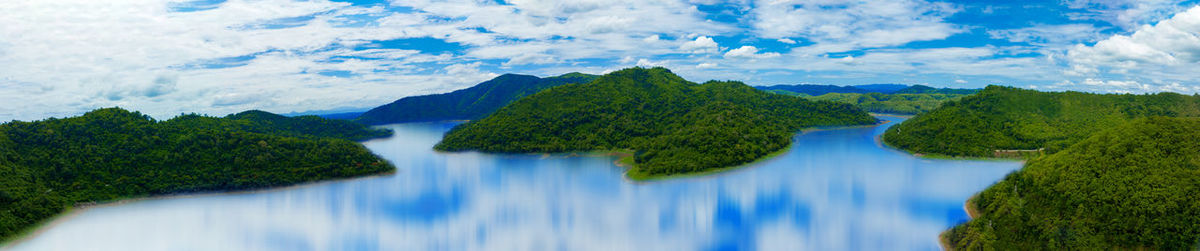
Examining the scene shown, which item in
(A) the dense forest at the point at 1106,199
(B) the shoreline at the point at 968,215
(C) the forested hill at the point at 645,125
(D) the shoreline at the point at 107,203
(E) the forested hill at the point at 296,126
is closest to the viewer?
(A) the dense forest at the point at 1106,199

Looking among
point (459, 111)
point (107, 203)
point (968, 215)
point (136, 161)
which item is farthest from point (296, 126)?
point (968, 215)

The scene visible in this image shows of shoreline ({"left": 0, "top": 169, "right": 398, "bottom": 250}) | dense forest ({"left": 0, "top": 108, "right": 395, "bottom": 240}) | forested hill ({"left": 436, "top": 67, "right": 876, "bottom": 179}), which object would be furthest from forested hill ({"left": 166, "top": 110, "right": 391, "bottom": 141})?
forested hill ({"left": 436, "top": 67, "right": 876, "bottom": 179})

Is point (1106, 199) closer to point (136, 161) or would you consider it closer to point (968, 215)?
point (968, 215)

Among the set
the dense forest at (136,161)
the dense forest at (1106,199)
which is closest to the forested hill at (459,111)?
the dense forest at (136,161)

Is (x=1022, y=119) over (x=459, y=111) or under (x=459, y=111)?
under

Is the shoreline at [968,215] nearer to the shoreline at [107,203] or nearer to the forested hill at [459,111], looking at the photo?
the shoreline at [107,203]

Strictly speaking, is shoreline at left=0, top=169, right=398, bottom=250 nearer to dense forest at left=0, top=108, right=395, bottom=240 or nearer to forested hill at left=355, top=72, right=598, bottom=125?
dense forest at left=0, top=108, right=395, bottom=240
